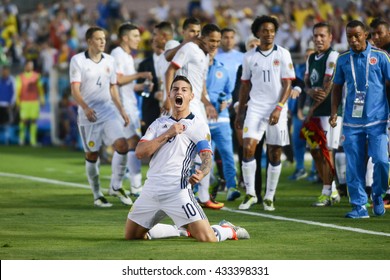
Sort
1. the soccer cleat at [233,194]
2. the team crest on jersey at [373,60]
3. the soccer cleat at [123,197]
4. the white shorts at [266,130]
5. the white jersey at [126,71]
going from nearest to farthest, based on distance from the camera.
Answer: the team crest on jersey at [373,60], the white shorts at [266,130], the soccer cleat at [123,197], the soccer cleat at [233,194], the white jersey at [126,71]

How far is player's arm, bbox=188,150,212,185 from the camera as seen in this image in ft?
35.6

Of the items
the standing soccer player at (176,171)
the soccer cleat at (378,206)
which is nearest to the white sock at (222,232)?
the standing soccer player at (176,171)

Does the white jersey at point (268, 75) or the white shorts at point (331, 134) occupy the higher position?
the white jersey at point (268, 75)

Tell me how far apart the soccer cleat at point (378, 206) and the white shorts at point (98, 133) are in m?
3.76

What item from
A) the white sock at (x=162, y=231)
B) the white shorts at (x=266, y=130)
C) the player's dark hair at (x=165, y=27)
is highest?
the player's dark hair at (x=165, y=27)

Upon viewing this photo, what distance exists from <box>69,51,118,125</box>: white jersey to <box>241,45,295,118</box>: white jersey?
82.7 inches

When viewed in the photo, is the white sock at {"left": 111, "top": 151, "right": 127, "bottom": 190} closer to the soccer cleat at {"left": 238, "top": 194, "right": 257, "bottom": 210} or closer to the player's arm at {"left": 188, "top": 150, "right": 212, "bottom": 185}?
the soccer cleat at {"left": 238, "top": 194, "right": 257, "bottom": 210}

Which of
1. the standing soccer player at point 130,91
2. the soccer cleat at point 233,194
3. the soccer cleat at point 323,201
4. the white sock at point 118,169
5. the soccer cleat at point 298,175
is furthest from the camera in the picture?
the soccer cleat at point 298,175

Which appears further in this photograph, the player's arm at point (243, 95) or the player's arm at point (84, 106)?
the player's arm at point (84, 106)

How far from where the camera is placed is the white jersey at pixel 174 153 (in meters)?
11.5

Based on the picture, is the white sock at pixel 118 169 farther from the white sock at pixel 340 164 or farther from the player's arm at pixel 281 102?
the white sock at pixel 340 164

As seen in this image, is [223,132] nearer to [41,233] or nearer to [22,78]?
[41,233]

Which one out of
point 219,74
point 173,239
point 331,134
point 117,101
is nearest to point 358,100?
point 331,134

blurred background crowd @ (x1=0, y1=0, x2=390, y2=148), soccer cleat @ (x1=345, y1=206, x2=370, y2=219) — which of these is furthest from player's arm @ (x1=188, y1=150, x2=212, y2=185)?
blurred background crowd @ (x1=0, y1=0, x2=390, y2=148)
